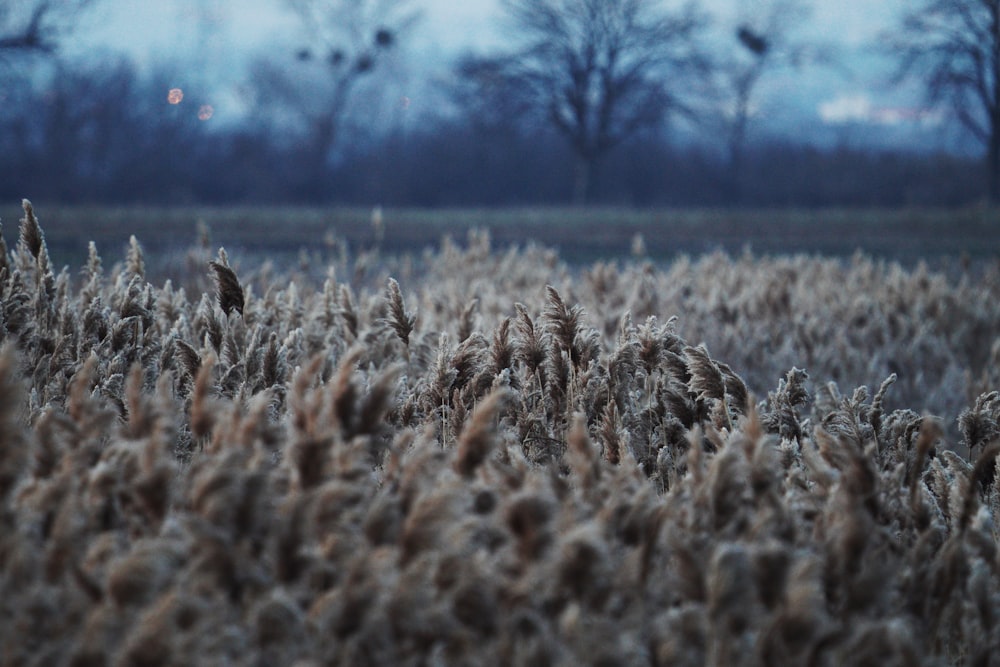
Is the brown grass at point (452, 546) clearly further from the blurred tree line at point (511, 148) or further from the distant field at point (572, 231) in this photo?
the blurred tree line at point (511, 148)

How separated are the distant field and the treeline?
15.3m

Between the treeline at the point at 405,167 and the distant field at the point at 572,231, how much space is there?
1529cm

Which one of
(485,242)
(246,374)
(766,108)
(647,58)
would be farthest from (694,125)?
(246,374)

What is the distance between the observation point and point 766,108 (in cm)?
6056

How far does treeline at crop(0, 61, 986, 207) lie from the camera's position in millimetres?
44750

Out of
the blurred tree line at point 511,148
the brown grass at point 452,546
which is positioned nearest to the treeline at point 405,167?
the blurred tree line at point 511,148

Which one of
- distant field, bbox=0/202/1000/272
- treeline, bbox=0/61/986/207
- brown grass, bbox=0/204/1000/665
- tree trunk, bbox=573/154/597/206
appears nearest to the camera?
brown grass, bbox=0/204/1000/665

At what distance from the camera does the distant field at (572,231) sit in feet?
65.2

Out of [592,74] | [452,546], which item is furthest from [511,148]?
[452,546]

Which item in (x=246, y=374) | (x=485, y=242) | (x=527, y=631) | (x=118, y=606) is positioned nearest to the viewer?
(x=118, y=606)

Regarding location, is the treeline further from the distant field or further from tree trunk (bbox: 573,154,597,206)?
the distant field

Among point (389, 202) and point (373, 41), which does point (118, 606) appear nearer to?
point (389, 202)

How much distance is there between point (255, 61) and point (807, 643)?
6667 centimetres

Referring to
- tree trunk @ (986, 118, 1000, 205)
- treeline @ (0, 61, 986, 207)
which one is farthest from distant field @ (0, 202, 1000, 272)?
treeline @ (0, 61, 986, 207)
